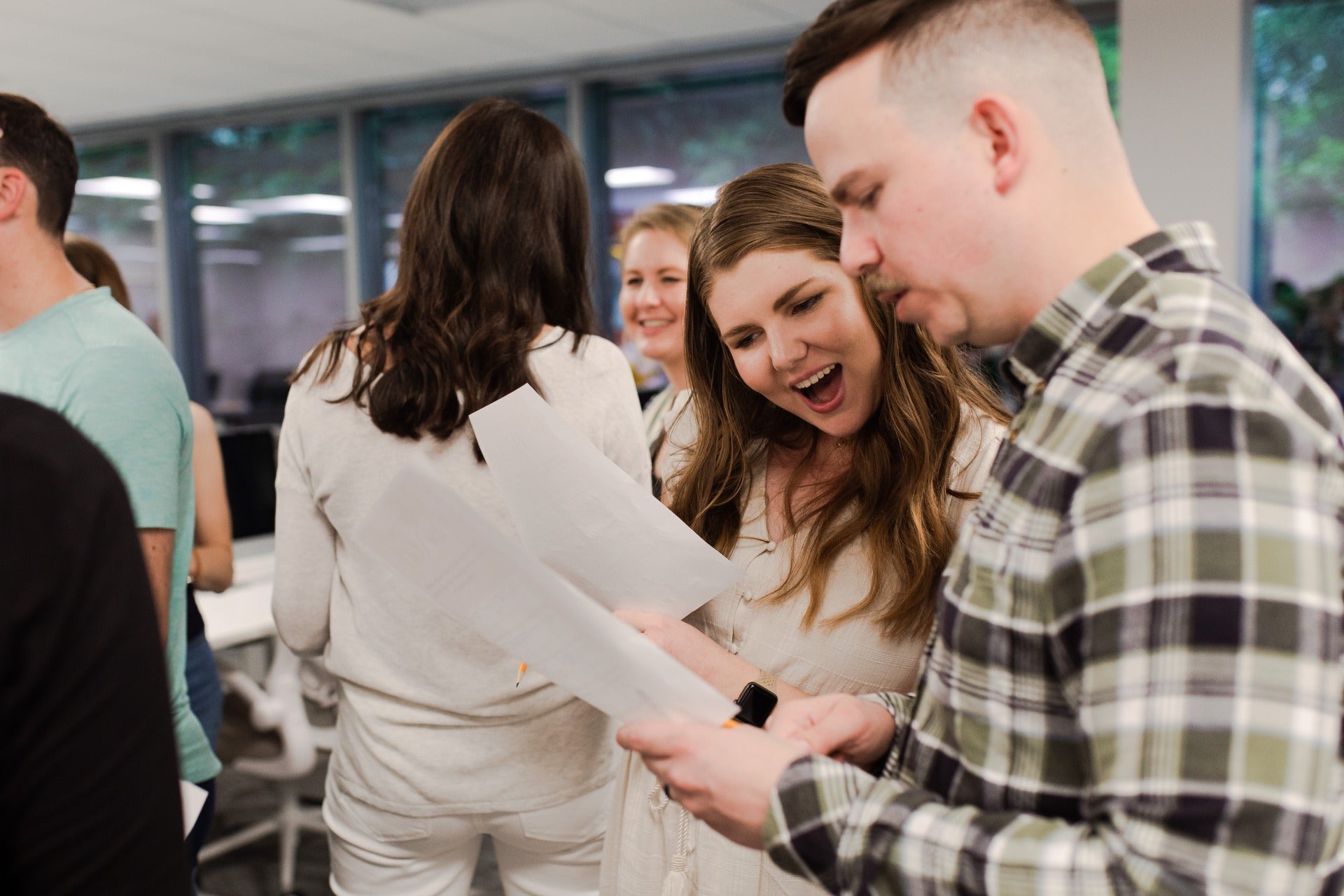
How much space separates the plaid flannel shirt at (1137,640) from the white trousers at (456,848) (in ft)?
2.89

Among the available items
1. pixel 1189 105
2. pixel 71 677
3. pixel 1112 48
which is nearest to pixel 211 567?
pixel 71 677

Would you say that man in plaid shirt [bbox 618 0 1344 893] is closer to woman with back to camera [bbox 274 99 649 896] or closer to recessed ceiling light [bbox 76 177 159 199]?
woman with back to camera [bbox 274 99 649 896]

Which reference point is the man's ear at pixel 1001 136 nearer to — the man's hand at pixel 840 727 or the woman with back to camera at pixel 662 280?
the man's hand at pixel 840 727

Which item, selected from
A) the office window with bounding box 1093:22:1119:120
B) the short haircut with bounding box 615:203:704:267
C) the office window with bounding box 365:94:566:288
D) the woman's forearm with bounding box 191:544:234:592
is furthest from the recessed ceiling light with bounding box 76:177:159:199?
the woman's forearm with bounding box 191:544:234:592

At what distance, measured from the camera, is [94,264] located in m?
2.33

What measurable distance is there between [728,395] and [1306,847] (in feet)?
2.91

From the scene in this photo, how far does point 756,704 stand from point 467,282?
2.39 ft

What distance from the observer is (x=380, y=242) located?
7332 millimetres

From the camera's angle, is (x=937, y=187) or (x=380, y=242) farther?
(x=380, y=242)

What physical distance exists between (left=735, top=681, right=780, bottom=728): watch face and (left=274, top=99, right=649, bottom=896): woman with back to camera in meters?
0.47

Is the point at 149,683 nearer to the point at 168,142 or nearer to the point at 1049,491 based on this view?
the point at 1049,491

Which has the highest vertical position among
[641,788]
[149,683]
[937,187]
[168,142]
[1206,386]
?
[168,142]

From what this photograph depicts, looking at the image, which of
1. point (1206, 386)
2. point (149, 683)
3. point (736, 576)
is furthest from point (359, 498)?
point (1206, 386)

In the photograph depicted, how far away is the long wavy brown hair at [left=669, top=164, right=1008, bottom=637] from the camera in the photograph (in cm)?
117
